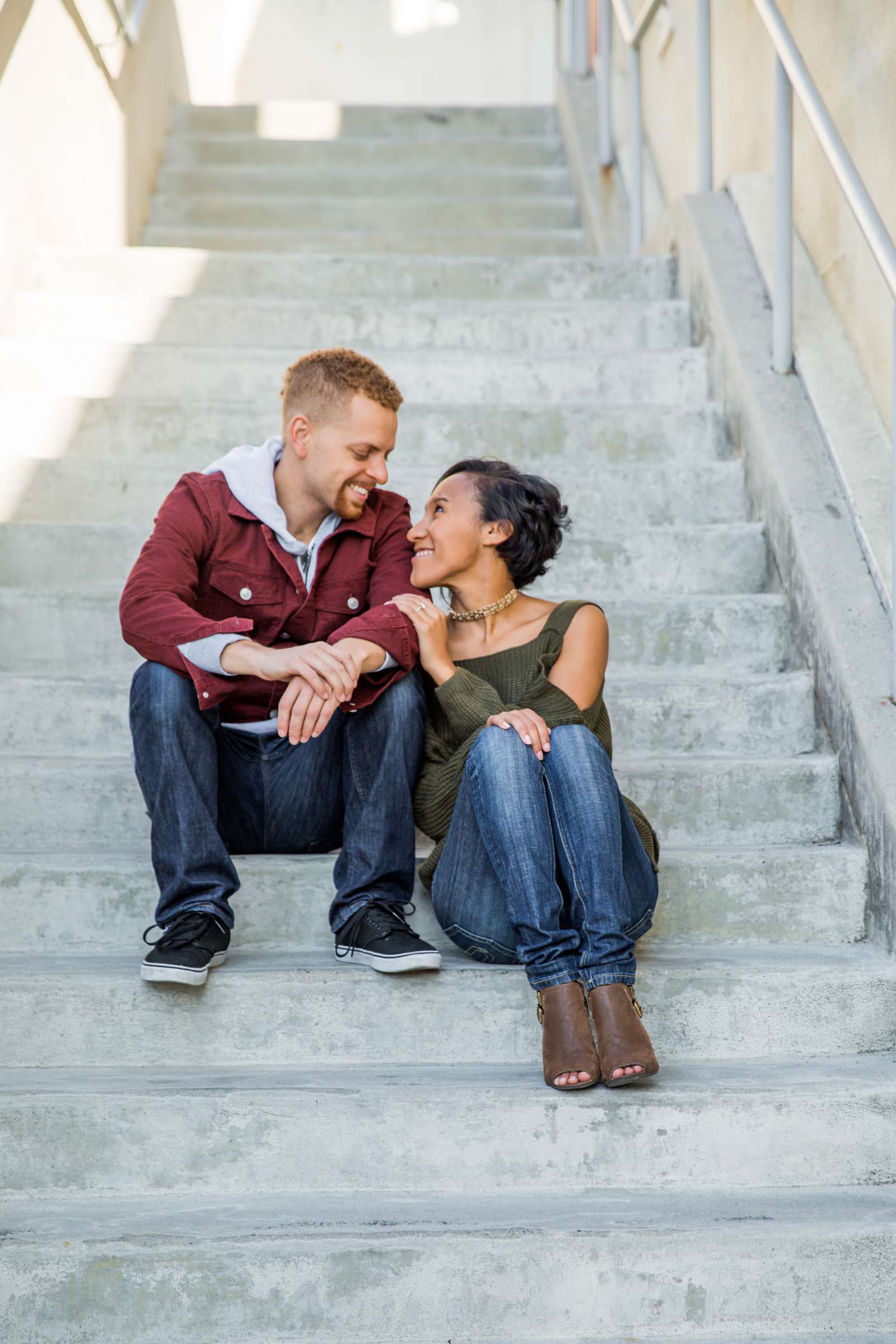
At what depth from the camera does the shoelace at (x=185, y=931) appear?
1688mm

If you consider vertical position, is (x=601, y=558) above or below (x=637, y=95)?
below

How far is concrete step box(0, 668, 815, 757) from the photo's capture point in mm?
2230

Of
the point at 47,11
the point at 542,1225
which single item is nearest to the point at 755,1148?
the point at 542,1225

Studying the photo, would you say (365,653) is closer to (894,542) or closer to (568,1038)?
(568,1038)

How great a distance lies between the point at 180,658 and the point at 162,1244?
0.77 m

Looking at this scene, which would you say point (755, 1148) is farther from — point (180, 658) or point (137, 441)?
point (137, 441)

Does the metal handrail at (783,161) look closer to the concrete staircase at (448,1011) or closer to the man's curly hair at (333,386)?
the concrete staircase at (448,1011)

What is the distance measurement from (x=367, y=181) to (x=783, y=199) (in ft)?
9.55

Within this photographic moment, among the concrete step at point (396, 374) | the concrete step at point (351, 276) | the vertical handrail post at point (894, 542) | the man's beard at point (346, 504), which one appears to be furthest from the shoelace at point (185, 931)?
the concrete step at point (351, 276)

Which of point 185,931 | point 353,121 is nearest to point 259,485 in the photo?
point 185,931

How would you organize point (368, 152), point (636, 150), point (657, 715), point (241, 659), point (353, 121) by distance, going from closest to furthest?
point (241, 659) → point (657, 715) → point (636, 150) → point (368, 152) → point (353, 121)

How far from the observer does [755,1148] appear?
1.59m

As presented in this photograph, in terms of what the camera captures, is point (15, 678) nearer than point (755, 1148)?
No

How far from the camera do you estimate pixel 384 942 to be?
173cm
